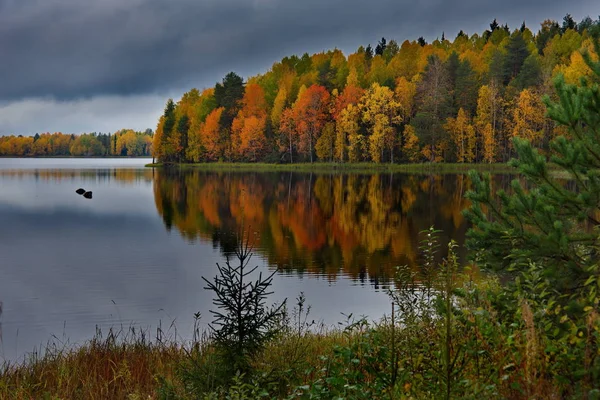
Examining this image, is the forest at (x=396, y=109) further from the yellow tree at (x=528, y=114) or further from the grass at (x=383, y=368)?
the grass at (x=383, y=368)

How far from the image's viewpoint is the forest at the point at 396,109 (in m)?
83.3

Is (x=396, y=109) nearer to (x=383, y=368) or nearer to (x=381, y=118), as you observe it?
(x=381, y=118)

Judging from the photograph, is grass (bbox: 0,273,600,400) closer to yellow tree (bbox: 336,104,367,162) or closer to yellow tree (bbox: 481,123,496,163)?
yellow tree (bbox: 481,123,496,163)

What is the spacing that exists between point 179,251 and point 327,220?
531 inches

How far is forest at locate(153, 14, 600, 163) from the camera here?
273 feet

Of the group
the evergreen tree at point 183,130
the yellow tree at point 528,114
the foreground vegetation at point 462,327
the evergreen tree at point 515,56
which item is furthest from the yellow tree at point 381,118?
the foreground vegetation at point 462,327

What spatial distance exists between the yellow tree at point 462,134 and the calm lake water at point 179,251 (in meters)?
28.4

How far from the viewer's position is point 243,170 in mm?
106812

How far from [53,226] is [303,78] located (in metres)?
81.7

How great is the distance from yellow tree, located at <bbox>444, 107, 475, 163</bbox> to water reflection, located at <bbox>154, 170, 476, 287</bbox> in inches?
810

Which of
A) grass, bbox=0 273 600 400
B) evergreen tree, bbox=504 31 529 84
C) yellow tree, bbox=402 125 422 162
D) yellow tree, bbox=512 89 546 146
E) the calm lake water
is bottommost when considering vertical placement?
the calm lake water

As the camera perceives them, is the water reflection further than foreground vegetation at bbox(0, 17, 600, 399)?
Yes

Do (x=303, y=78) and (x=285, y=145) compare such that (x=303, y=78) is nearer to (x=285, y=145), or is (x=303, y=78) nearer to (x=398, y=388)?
(x=285, y=145)

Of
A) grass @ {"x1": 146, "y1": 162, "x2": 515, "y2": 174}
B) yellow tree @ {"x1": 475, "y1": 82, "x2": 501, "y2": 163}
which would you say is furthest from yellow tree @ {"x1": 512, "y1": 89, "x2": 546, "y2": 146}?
grass @ {"x1": 146, "y1": 162, "x2": 515, "y2": 174}
